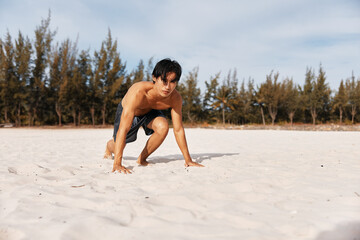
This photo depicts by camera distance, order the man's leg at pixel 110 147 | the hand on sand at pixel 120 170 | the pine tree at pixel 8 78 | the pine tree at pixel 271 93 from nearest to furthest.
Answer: the hand on sand at pixel 120 170, the man's leg at pixel 110 147, the pine tree at pixel 8 78, the pine tree at pixel 271 93

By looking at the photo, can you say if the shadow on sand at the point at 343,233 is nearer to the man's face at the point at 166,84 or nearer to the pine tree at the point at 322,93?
the man's face at the point at 166,84

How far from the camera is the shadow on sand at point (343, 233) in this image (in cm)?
134

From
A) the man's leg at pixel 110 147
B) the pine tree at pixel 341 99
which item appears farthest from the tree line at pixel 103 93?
the man's leg at pixel 110 147

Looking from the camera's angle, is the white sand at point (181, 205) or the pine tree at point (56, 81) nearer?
the white sand at point (181, 205)

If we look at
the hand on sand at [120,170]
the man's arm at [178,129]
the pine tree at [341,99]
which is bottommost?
the hand on sand at [120,170]

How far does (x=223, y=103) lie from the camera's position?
73.0ft

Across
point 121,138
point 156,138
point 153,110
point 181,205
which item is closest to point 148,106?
point 153,110

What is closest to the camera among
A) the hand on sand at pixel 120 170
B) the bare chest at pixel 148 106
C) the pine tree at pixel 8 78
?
the hand on sand at pixel 120 170

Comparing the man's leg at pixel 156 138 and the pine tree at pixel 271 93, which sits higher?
the pine tree at pixel 271 93

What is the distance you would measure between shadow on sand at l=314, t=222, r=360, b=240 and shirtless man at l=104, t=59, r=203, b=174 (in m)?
1.93

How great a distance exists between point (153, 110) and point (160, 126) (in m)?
0.30

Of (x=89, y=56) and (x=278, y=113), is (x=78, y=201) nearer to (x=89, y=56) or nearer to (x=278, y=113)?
(x=89, y=56)

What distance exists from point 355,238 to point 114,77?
21013 millimetres

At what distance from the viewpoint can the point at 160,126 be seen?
11.5 ft
